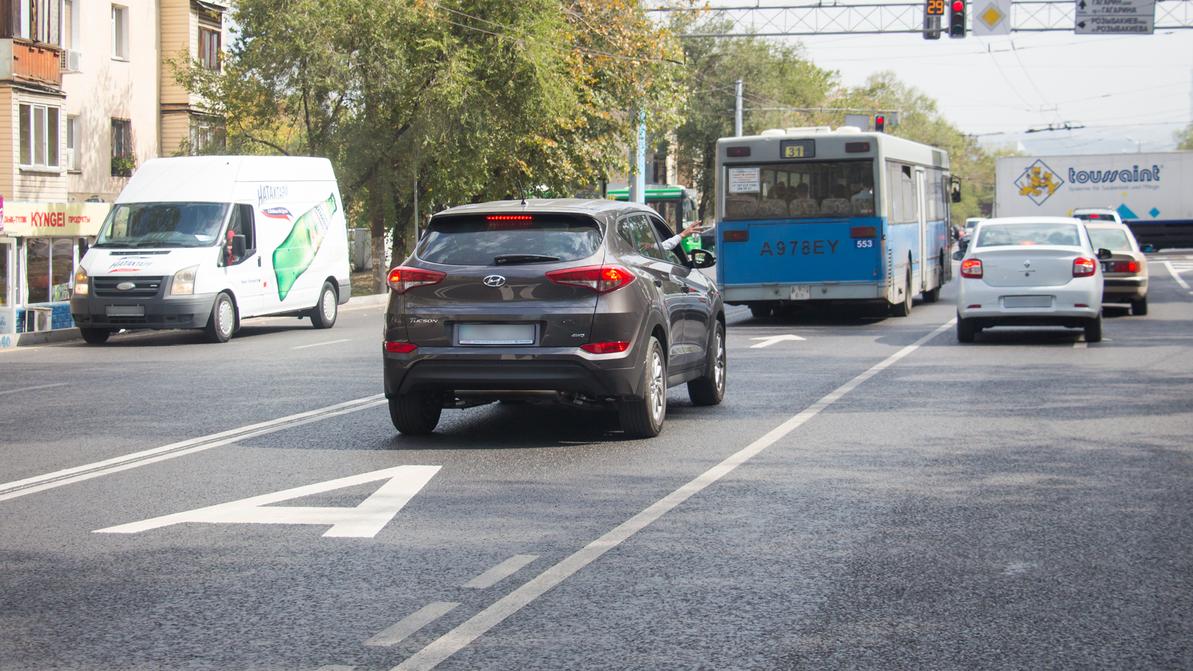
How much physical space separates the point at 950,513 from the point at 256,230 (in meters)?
17.2

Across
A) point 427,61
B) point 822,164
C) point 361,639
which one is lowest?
point 361,639

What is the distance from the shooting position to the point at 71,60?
132 feet

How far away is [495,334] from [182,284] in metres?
12.6

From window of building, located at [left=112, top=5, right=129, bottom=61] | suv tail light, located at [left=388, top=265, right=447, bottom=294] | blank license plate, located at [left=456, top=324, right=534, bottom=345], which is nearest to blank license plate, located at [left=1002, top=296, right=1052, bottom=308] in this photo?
blank license plate, located at [left=456, top=324, right=534, bottom=345]

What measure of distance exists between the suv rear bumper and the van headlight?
12.1 meters

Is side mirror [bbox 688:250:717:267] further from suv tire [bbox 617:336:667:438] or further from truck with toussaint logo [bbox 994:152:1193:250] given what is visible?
truck with toussaint logo [bbox 994:152:1193:250]

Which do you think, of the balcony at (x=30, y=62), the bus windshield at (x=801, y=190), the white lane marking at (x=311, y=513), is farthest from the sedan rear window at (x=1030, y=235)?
the balcony at (x=30, y=62)

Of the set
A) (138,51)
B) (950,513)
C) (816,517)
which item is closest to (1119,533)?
(950,513)

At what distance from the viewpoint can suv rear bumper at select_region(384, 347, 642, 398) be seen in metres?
10.6

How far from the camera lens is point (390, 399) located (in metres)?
11.4

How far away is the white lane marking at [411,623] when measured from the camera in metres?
5.59

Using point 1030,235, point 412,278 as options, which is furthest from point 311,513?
point 1030,235

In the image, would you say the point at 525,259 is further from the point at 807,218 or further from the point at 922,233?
the point at 922,233

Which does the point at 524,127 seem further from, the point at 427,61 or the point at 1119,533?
the point at 1119,533
